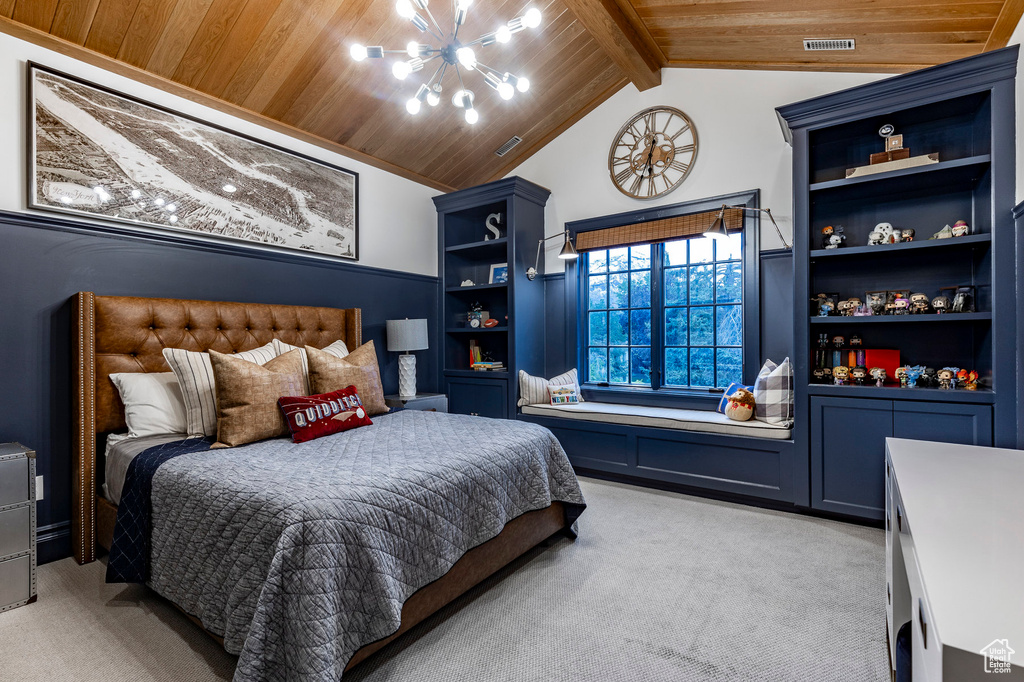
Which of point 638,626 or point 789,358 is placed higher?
point 789,358

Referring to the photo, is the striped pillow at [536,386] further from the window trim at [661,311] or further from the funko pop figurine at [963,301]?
the funko pop figurine at [963,301]

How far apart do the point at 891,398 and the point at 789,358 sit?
62 centimetres

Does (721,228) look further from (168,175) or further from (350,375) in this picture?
(168,175)

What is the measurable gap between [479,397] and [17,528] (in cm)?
307

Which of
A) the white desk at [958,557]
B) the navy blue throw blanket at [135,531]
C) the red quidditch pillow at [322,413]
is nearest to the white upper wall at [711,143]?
the white desk at [958,557]

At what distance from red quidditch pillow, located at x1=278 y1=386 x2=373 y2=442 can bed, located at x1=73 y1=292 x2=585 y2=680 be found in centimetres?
8

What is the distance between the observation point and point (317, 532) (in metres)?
1.43

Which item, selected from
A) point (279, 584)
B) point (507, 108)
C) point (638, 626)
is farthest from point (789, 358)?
point (279, 584)

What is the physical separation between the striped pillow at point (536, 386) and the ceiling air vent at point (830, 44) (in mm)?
2854

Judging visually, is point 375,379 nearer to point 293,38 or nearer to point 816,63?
point 293,38

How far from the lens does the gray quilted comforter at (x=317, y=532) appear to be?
137 cm

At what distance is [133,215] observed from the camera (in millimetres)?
2734

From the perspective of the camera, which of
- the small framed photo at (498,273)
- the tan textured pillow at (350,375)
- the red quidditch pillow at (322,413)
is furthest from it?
the small framed photo at (498,273)

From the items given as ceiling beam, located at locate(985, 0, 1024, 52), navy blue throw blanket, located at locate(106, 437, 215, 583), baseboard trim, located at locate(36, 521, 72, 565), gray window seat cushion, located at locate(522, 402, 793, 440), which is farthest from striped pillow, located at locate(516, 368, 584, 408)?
ceiling beam, located at locate(985, 0, 1024, 52)
